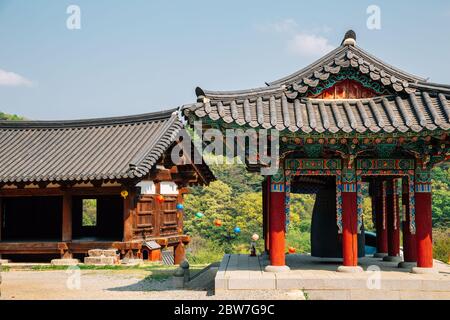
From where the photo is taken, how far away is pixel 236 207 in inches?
1847

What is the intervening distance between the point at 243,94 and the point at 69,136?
17.1 metres

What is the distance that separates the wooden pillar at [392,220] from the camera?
1307 cm

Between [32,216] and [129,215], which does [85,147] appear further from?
[32,216]

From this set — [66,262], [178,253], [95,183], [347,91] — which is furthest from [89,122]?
[347,91]

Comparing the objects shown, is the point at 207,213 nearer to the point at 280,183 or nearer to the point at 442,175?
the point at 442,175

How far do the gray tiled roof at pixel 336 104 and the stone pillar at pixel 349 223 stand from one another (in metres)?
1.38

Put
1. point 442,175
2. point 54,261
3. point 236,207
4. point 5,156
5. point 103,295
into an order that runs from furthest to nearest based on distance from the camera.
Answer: point 442,175 < point 236,207 < point 5,156 < point 54,261 < point 103,295

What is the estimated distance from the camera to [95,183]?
814 inches

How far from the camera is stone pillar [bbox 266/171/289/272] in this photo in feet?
35.4

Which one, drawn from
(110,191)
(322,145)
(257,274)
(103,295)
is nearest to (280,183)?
(322,145)

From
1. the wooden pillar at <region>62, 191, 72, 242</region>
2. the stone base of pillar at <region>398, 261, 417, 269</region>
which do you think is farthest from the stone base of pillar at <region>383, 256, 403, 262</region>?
the wooden pillar at <region>62, 191, 72, 242</region>

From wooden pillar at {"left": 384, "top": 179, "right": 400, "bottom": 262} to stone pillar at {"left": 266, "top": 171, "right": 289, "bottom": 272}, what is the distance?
12.2ft

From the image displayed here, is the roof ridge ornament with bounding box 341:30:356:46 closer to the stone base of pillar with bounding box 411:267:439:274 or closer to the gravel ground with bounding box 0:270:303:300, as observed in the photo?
the stone base of pillar with bounding box 411:267:439:274

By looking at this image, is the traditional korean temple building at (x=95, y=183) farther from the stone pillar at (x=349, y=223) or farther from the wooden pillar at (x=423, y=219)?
the wooden pillar at (x=423, y=219)
